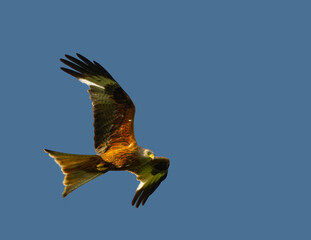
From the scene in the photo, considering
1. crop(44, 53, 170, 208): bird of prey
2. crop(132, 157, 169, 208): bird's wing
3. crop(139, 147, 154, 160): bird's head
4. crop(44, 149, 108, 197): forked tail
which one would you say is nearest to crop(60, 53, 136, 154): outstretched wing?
crop(44, 53, 170, 208): bird of prey

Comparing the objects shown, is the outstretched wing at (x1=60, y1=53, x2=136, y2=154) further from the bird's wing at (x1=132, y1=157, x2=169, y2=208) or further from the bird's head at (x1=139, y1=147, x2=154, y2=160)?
the bird's wing at (x1=132, y1=157, x2=169, y2=208)

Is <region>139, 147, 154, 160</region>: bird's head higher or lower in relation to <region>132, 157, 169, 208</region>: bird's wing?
higher

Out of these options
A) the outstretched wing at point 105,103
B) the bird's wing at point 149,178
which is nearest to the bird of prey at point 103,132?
the outstretched wing at point 105,103

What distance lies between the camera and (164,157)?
11.6 m

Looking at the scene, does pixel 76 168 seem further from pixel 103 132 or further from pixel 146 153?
pixel 146 153

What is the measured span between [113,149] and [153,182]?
69.2 inches

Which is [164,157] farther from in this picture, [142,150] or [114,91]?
[114,91]

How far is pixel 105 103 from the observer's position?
1061 cm

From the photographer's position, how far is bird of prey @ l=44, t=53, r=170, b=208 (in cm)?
1045

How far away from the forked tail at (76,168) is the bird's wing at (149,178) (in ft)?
4.57

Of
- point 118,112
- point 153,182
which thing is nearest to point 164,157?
point 153,182

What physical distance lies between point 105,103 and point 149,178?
7.97 feet

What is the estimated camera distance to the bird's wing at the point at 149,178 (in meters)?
11.7

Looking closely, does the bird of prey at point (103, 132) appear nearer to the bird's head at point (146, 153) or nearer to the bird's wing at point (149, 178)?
the bird's head at point (146, 153)
